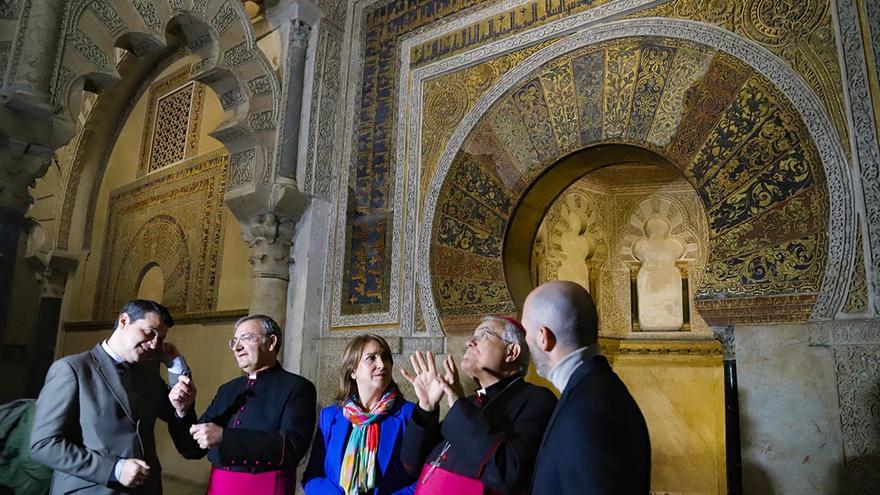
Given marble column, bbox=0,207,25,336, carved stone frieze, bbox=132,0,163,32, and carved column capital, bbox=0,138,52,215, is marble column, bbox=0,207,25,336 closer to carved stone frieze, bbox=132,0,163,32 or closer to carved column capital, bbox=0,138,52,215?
carved column capital, bbox=0,138,52,215

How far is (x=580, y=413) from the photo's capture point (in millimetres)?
1229

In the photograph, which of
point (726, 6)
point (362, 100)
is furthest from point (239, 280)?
point (726, 6)

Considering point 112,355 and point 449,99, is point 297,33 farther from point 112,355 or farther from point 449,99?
point 112,355

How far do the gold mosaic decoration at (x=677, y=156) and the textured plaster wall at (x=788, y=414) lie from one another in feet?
0.49

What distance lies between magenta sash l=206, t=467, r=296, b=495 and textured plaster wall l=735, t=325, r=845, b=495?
2.00 meters

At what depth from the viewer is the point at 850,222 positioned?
2639mm

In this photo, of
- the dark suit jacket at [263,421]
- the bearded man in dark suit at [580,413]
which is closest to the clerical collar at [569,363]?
the bearded man in dark suit at [580,413]

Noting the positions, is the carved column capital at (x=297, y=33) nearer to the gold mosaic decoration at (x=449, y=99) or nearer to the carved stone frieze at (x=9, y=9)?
the gold mosaic decoration at (x=449, y=99)

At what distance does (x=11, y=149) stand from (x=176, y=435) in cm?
224

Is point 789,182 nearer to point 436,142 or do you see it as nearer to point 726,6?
point 726,6

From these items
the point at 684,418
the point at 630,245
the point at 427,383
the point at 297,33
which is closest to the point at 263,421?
the point at 427,383

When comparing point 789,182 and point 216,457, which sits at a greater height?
point 789,182

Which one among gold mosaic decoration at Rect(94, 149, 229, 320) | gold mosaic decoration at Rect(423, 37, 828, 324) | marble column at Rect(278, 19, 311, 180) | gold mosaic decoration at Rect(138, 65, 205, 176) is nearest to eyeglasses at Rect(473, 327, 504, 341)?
gold mosaic decoration at Rect(423, 37, 828, 324)

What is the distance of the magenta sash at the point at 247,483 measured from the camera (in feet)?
6.93
